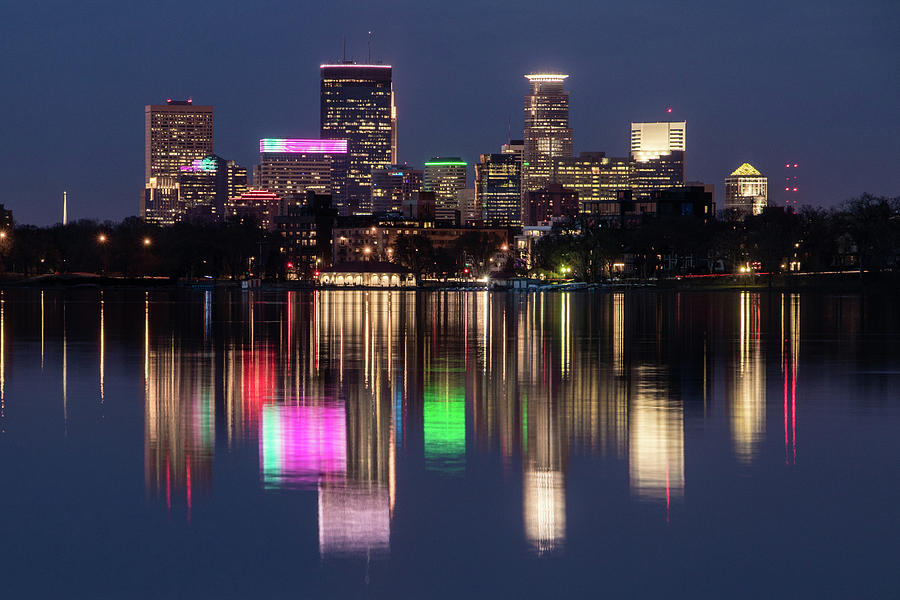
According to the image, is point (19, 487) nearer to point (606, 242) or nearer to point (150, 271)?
point (606, 242)

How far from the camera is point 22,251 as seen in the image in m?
183

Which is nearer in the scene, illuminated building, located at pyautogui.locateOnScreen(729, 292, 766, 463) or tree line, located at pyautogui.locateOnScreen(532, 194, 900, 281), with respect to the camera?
illuminated building, located at pyautogui.locateOnScreen(729, 292, 766, 463)

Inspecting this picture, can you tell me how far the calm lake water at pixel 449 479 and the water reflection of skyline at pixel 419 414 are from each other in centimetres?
7

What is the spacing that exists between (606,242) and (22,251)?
97.0 metres

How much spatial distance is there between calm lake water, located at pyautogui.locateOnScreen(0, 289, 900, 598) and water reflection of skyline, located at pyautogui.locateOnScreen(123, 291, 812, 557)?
74mm

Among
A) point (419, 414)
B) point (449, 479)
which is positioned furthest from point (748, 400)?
point (449, 479)

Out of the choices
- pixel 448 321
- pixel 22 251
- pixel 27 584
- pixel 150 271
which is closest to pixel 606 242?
pixel 150 271

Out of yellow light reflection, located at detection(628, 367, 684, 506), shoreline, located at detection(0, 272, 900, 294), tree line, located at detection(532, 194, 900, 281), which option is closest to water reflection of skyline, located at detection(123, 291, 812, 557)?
yellow light reflection, located at detection(628, 367, 684, 506)

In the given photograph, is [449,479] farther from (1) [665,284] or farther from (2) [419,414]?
(1) [665,284]

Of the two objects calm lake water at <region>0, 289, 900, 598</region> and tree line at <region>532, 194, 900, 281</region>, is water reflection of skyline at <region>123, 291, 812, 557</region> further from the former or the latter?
tree line at <region>532, 194, 900, 281</region>

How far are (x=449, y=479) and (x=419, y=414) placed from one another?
599 cm

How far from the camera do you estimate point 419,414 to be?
68.2 ft

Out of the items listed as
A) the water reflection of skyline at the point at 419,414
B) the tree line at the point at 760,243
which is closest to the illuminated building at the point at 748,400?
the water reflection of skyline at the point at 419,414

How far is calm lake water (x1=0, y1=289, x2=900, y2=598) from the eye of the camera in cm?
1073
